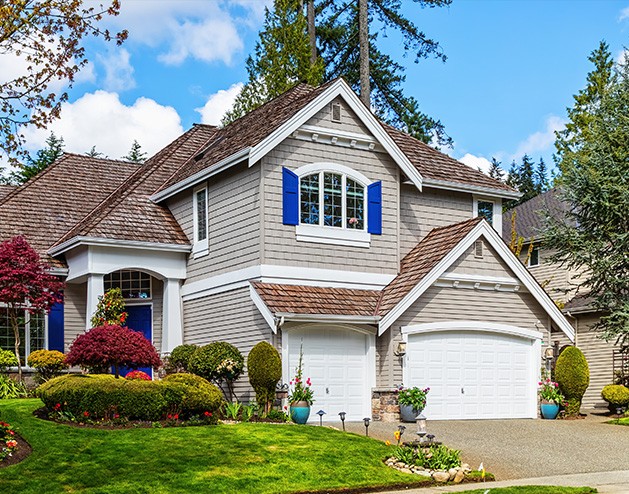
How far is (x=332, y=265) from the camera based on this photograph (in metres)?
23.0

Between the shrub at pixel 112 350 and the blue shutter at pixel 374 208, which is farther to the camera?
the blue shutter at pixel 374 208

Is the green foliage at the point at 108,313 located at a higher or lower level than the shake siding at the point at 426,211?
lower

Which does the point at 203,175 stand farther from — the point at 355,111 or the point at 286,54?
the point at 286,54

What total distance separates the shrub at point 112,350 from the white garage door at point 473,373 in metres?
6.44

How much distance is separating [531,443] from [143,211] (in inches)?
500

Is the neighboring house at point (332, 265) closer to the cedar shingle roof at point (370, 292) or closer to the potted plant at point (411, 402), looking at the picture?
the cedar shingle roof at point (370, 292)

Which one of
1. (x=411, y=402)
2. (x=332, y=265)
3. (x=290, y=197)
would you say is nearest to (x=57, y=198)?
(x=290, y=197)

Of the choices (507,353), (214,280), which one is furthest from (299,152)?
(507,353)

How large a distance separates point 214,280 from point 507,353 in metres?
7.87

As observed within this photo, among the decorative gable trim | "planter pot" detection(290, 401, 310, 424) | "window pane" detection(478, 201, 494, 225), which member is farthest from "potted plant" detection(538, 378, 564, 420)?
"planter pot" detection(290, 401, 310, 424)

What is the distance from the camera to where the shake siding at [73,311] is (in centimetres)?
2584

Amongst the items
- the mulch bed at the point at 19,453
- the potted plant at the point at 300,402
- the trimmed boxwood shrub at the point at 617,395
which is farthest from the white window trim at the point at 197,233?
the trimmed boxwood shrub at the point at 617,395

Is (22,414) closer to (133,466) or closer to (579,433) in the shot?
(133,466)

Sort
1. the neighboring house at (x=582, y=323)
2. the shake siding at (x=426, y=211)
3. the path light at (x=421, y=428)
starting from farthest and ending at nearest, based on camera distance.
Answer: the neighboring house at (x=582, y=323), the shake siding at (x=426, y=211), the path light at (x=421, y=428)
